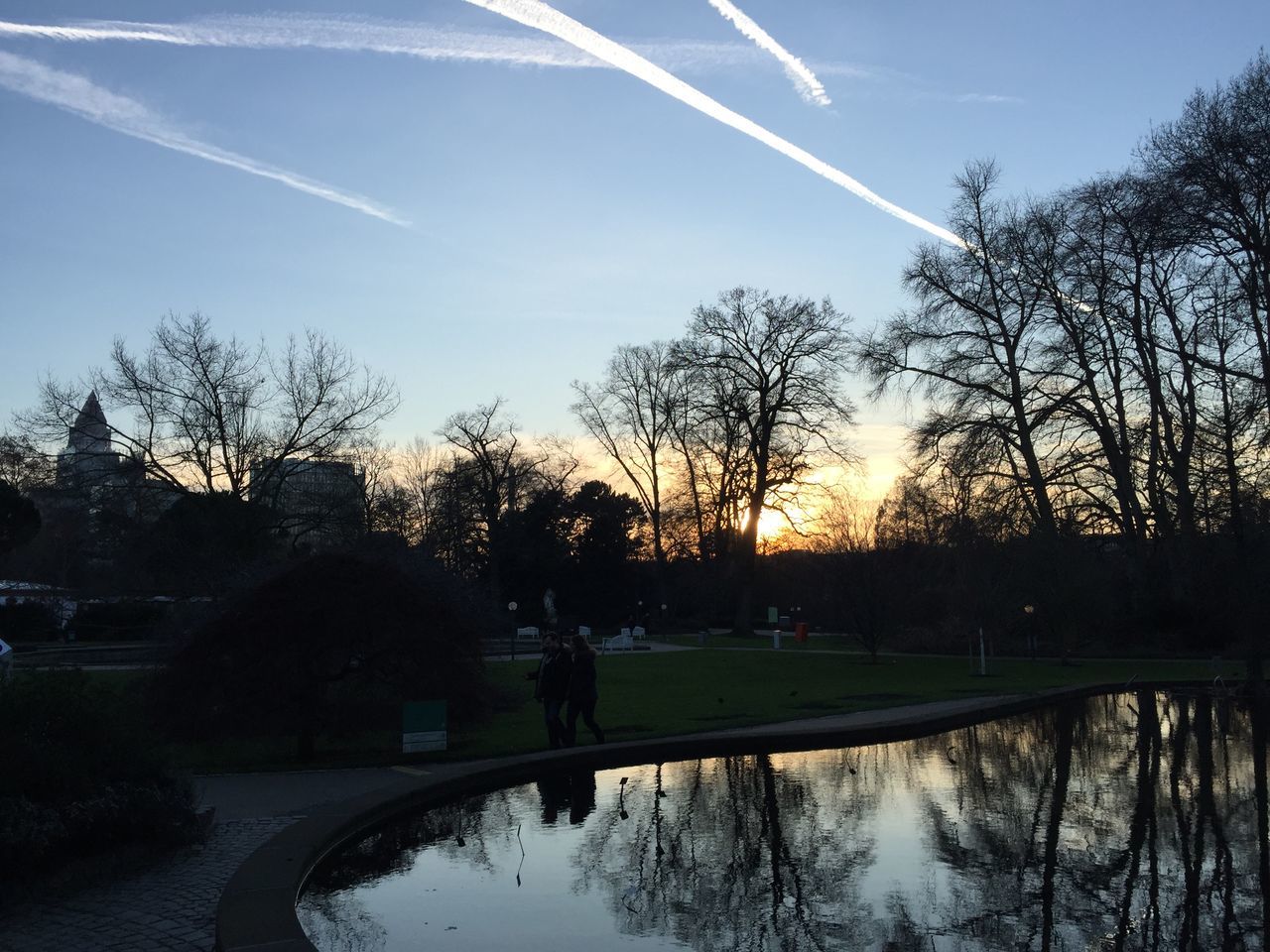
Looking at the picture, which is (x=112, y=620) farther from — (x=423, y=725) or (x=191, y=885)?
(x=191, y=885)

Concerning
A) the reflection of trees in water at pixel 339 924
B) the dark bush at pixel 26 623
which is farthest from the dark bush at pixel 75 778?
the dark bush at pixel 26 623

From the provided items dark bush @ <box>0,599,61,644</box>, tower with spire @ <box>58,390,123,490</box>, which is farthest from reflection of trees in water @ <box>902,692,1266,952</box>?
dark bush @ <box>0,599,61,644</box>

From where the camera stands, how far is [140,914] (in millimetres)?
7051

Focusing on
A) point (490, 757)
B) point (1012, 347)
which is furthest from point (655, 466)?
point (490, 757)

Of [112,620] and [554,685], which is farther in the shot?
[112,620]

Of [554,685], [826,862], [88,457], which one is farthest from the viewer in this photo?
[88,457]

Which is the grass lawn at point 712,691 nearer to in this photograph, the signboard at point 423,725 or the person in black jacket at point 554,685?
the signboard at point 423,725

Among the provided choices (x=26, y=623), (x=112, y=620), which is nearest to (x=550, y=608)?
(x=112, y=620)

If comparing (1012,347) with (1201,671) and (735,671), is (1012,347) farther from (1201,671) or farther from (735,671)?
(735,671)

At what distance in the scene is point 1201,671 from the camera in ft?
105

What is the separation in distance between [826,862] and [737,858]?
0.75 m

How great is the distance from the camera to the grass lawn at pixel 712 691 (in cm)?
1509

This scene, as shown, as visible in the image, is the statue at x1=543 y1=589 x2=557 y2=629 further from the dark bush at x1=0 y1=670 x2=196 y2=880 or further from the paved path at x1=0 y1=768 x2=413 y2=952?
the dark bush at x1=0 y1=670 x2=196 y2=880

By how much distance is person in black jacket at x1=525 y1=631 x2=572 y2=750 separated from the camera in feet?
47.6
